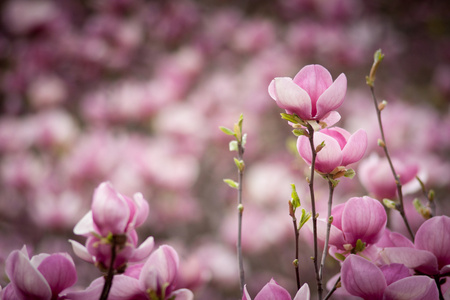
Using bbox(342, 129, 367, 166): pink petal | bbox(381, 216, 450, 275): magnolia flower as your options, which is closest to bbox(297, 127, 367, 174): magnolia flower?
bbox(342, 129, 367, 166): pink petal

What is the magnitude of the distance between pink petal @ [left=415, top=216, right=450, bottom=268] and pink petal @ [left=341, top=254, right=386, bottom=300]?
71 millimetres

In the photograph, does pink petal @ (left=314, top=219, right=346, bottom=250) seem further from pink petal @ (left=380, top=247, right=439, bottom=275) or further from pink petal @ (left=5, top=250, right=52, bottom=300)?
pink petal @ (left=5, top=250, right=52, bottom=300)

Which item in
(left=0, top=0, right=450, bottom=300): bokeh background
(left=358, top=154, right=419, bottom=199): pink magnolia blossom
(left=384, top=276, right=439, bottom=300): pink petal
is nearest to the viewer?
(left=384, top=276, right=439, bottom=300): pink petal

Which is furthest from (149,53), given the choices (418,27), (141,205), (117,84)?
(141,205)

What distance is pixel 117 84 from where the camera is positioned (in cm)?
204

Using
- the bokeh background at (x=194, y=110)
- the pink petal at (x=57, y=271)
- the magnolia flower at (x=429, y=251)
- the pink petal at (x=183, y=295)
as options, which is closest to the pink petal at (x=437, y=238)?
the magnolia flower at (x=429, y=251)

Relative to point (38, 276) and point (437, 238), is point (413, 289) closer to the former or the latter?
point (437, 238)

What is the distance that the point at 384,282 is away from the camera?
370 millimetres

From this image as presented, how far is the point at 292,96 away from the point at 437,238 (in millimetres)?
213

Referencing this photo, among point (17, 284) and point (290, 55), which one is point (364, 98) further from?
point (17, 284)

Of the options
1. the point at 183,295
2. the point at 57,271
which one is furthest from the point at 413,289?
the point at 57,271

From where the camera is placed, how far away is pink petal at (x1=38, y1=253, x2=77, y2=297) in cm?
39

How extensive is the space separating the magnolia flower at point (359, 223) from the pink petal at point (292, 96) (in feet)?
0.36

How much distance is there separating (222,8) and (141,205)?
7.45 feet
